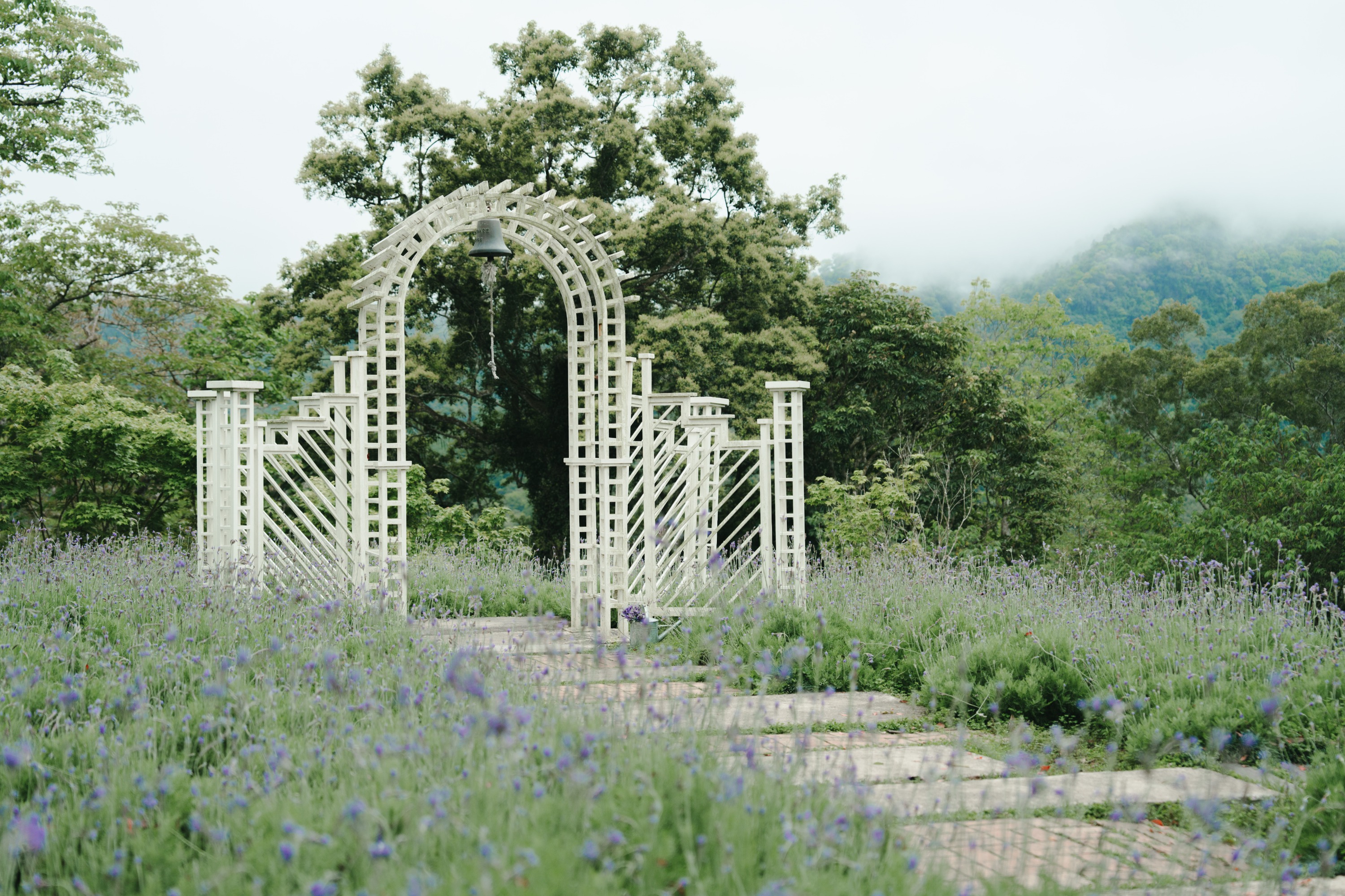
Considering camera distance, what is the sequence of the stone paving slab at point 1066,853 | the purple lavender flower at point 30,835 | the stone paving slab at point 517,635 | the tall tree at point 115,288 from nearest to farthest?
the purple lavender flower at point 30,835 → the stone paving slab at point 1066,853 → the stone paving slab at point 517,635 → the tall tree at point 115,288

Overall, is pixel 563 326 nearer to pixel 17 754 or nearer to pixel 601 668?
pixel 601 668

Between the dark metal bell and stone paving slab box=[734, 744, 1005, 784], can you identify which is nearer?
stone paving slab box=[734, 744, 1005, 784]

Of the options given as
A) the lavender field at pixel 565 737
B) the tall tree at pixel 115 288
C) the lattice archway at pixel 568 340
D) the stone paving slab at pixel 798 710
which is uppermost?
the tall tree at pixel 115 288

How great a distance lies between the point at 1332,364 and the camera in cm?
1956

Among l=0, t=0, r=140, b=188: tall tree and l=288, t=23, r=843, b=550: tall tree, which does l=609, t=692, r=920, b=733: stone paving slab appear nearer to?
l=288, t=23, r=843, b=550: tall tree

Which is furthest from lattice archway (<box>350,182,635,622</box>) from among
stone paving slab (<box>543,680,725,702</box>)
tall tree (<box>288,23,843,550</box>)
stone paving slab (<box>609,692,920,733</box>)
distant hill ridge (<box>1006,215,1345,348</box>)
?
distant hill ridge (<box>1006,215,1345,348</box>)

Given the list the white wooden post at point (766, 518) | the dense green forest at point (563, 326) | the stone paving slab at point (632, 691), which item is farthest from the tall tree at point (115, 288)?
the stone paving slab at point (632, 691)

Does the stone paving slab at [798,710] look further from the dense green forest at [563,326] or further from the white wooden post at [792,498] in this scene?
the dense green forest at [563,326]

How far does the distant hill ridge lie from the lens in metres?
30.3

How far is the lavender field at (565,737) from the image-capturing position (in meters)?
1.81

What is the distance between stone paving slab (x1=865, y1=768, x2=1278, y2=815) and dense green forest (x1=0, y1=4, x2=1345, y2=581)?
957 cm

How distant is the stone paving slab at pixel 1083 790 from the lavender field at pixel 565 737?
0.06 metres

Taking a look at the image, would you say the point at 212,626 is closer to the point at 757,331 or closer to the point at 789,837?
the point at 789,837

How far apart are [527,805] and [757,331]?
1441 centimetres
